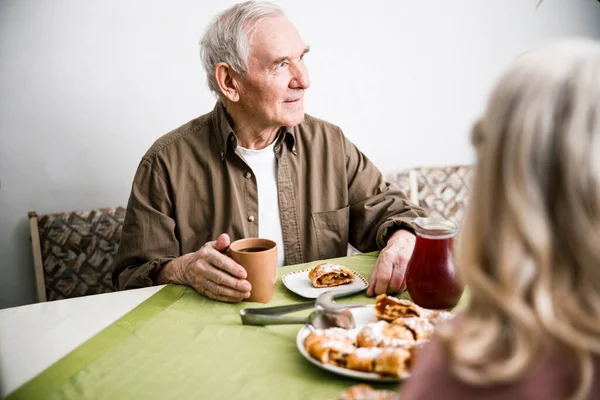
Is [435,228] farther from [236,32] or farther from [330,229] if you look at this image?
[236,32]

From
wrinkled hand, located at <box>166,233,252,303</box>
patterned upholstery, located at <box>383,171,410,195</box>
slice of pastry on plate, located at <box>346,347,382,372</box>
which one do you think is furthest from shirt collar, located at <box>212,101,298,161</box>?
slice of pastry on plate, located at <box>346,347,382,372</box>

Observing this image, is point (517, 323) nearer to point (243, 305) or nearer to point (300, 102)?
point (243, 305)

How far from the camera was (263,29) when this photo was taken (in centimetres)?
175

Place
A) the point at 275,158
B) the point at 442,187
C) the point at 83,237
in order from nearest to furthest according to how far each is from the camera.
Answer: the point at 275,158 < the point at 83,237 < the point at 442,187

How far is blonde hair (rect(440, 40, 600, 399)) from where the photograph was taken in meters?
0.53

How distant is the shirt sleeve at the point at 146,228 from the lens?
162 centimetres

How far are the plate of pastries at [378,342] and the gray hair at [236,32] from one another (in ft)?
3.37

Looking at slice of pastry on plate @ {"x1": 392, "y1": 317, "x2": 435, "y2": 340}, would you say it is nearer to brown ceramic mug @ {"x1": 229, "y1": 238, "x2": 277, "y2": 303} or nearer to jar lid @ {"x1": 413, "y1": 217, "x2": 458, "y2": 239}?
jar lid @ {"x1": 413, "y1": 217, "x2": 458, "y2": 239}

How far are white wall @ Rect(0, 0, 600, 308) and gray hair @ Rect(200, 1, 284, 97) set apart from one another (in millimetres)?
570

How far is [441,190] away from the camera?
2613mm

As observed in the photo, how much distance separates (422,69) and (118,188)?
1616mm

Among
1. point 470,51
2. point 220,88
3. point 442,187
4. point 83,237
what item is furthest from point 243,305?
point 470,51

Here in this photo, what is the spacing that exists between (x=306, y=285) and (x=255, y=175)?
1.96 ft

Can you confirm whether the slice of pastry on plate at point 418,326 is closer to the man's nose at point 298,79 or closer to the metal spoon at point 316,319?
the metal spoon at point 316,319
